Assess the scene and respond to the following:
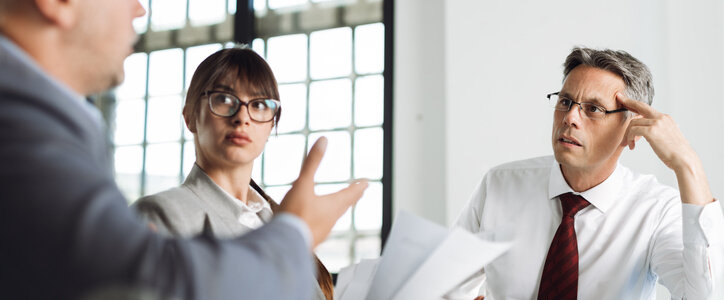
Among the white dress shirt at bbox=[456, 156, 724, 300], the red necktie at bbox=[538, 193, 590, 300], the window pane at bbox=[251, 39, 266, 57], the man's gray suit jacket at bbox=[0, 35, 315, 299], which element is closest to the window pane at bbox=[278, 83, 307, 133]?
the window pane at bbox=[251, 39, 266, 57]

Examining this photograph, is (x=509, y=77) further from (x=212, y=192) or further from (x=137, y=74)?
(x=137, y=74)

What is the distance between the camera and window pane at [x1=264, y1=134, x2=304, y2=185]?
4.33 meters

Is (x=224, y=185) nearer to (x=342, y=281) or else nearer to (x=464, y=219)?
(x=342, y=281)

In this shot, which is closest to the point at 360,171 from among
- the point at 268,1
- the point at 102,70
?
the point at 268,1

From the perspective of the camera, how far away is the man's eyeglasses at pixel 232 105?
141 cm

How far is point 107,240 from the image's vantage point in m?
0.45

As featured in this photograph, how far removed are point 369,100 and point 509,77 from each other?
1068mm

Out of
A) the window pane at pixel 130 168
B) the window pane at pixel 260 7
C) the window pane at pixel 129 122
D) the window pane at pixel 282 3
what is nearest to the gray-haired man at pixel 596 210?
the window pane at pixel 282 3

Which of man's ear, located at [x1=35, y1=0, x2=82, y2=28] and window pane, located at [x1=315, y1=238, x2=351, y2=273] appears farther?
window pane, located at [x1=315, y1=238, x2=351, y2=273]

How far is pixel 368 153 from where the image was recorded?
4113mm

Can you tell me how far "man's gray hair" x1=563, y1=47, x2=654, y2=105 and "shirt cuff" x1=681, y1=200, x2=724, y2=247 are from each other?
0.51 metres

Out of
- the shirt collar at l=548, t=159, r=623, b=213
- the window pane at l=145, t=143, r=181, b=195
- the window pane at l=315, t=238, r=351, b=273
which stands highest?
the window pane at l=145, t=143, r=181, b=195

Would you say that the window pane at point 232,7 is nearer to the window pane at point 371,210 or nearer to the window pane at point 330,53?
the window pane at point 330,53

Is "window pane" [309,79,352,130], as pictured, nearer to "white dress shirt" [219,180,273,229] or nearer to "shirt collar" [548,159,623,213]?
"shirt collar" [548,159,623,213]
